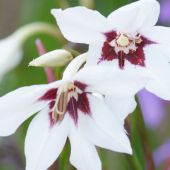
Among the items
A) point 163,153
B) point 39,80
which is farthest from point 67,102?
point 163,153

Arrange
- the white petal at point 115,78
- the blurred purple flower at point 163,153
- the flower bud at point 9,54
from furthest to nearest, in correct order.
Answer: the blurred purple flower at point 163,153
the flower bud at point 9,54
the white petal at point 115,78

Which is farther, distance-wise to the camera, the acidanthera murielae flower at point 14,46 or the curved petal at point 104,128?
the acidanthera murielae flower at point 14,46

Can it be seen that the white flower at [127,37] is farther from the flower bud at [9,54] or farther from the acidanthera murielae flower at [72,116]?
the flower bud at [9,54]

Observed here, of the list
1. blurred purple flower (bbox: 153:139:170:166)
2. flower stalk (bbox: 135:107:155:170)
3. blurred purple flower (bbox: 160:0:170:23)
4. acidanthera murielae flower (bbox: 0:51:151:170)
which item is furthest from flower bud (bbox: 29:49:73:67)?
blurred purple flower (bbox: 160:0:170:23)

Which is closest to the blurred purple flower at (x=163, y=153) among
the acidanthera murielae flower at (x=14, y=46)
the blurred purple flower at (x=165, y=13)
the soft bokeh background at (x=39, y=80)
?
the soft bokeh background at (x=39, y=80)

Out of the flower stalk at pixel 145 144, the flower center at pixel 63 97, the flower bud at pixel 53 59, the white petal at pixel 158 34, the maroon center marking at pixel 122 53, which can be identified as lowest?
the flower stalk at pixel 145 144

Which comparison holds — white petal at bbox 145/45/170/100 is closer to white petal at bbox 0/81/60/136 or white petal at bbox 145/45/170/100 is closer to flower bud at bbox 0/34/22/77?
white petal at bbox 0/81/60/136

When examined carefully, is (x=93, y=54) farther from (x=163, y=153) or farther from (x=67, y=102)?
(x=163, y=153)
